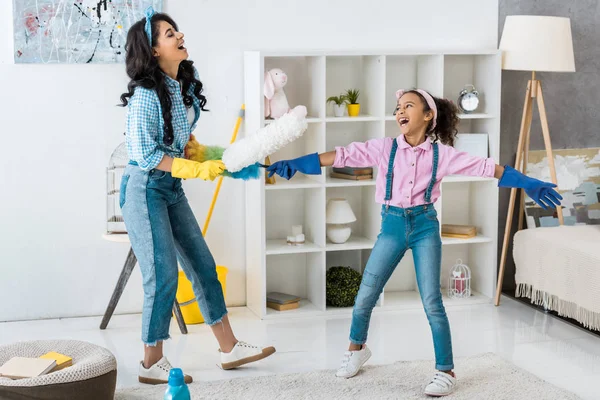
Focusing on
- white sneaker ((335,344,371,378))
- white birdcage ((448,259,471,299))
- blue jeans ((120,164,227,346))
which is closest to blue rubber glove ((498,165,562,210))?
white sneaker ((335,344,371,378))

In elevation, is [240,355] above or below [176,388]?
below

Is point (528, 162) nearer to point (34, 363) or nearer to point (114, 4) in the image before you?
point (114, 4)

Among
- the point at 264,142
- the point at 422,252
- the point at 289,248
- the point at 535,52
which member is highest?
the point at 535,52

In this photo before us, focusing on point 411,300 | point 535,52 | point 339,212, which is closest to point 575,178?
point 535,52

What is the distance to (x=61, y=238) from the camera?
163 inches

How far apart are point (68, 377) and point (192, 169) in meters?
0.83

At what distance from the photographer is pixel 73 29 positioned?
399 cm

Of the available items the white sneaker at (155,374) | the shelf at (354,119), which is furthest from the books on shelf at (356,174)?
the white sneaker at (155,374)

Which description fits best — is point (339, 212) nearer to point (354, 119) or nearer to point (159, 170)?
point (354, 119)

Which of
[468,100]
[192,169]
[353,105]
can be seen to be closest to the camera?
[192,169]

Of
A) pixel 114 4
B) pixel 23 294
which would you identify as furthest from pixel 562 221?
pixel 23 294

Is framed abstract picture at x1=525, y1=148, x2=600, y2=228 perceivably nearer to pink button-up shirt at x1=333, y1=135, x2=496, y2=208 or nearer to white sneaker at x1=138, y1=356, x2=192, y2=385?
pink button-up shirt at x1=333, y1=135, x2=496, y2=208

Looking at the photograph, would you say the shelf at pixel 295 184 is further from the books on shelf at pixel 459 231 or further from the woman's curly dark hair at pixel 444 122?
the woman's curly dark hair at pixel 444 122

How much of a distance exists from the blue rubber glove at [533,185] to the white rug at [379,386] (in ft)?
2.33
